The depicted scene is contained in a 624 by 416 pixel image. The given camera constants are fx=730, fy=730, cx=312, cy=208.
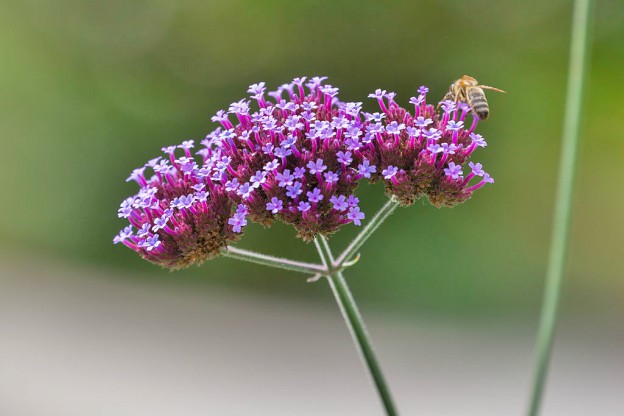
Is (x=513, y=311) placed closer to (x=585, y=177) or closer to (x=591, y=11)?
(x=585, y=177)

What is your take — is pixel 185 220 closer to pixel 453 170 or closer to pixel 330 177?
pixel 330 177

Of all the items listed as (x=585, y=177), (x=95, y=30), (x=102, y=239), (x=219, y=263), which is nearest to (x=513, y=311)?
(x=585, y=177)

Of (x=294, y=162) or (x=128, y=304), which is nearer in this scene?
(x=294, y=162)

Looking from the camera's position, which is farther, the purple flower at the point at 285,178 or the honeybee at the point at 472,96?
the honeybee at the point at 472,96

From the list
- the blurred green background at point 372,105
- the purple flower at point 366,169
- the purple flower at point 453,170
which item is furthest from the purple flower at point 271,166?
the blurred green background at point 372,105

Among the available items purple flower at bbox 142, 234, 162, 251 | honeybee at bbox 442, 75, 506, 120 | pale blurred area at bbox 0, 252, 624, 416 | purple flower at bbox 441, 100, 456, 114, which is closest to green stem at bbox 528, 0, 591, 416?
honeybee at bbox 442, 75, 506, 120

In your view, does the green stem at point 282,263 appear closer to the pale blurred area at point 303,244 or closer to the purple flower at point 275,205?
the purple flower at point 275,205
